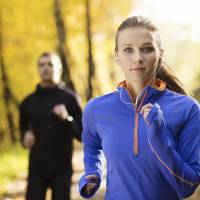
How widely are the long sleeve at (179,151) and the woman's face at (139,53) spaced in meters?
0.30

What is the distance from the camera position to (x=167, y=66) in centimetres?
338

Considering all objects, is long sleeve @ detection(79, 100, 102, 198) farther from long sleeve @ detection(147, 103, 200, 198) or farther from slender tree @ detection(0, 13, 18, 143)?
slender tree @ detection(0, 13, 18, 143)

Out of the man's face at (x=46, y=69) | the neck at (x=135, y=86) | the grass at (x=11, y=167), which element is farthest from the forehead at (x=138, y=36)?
the grass at (x=11, y=167)

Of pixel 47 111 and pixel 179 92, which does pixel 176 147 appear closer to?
pixel 179 92

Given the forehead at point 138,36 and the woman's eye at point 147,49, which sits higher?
the forehead at point 138,36

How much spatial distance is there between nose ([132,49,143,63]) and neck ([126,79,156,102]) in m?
0.14

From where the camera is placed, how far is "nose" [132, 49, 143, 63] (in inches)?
116

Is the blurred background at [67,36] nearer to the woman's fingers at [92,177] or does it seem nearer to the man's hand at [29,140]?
the man's hand at [29,140]

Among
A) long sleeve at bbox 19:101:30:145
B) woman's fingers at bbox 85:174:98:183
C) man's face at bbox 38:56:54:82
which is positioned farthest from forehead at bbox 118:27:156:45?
long sleeve at bbox 19:101:30:145

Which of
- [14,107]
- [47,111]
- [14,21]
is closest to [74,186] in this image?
[47,111]

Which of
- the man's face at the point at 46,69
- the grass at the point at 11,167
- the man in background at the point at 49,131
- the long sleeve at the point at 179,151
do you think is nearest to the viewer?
the long sleeve at the point at 179,151

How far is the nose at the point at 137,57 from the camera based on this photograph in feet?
9.66

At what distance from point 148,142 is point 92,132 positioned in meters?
0.51

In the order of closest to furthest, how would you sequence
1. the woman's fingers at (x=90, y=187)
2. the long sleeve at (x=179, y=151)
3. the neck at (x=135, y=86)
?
the long sleeve at (x=179, y=151) < the neck at (x=135, y=86) < the woman's fingers at (x=90, y=187)
